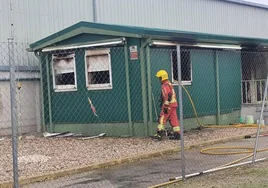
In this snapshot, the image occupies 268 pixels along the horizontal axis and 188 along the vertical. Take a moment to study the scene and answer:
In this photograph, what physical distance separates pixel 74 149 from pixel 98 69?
3151mm

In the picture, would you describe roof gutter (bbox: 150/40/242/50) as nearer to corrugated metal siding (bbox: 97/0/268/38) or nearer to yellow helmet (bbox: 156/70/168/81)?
yellow helmet (bbox: 156/70/168/81)

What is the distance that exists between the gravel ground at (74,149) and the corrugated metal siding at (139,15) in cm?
424

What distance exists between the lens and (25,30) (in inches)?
616

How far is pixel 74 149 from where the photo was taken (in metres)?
11.0

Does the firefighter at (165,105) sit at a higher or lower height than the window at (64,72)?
lower

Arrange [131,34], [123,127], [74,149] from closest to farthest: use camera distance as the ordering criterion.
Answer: [74,149]
[131,34]
[123,127]

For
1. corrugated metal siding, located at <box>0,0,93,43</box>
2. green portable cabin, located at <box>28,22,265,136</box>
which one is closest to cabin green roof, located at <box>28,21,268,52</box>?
green portable cabin, located at <box>28,22,265,136</box>

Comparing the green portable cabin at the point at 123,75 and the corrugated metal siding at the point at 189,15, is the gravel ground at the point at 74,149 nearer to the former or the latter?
the green portable cabin at the point at 123,75

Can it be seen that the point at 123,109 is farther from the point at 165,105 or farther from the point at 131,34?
the point at 131,34

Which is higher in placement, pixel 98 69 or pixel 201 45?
pixel 201 45

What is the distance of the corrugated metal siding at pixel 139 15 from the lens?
15.7m

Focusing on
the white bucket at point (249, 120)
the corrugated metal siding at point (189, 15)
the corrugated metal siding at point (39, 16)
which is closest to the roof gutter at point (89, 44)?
the corrugated metal siding at point (39, 16)

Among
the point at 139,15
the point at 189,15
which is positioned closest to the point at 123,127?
the point at 139,15

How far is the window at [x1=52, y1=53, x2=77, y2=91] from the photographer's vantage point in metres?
13.9
